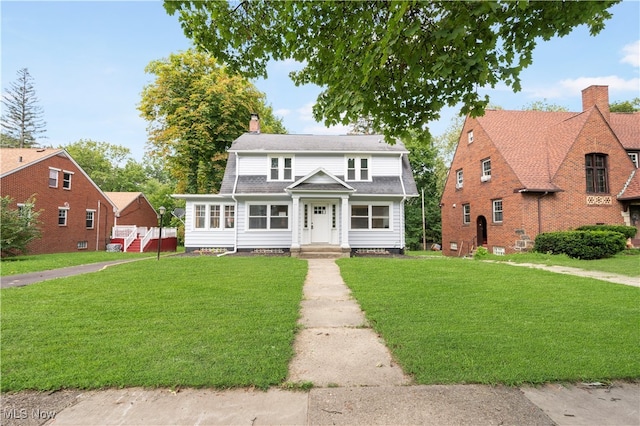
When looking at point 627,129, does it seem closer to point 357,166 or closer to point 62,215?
point 357,166

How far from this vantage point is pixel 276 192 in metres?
15.8

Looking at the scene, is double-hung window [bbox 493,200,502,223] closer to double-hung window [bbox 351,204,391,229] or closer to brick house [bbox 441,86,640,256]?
brick house [bbox 441,86,640,256]

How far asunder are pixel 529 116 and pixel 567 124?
2.50 metres

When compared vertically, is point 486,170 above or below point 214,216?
above

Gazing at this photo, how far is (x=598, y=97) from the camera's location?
56.1 feet

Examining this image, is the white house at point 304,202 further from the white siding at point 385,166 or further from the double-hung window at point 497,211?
the double-hung window at point 497,211

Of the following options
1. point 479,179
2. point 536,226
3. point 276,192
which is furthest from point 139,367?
point 479,179

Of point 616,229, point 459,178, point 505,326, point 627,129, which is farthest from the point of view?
point 459,178

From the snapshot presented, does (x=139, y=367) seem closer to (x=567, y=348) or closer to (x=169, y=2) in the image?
(x=169, y=2)

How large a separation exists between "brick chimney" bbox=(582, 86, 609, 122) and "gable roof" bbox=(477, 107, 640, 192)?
1061 millimetres

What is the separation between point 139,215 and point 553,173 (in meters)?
34.0

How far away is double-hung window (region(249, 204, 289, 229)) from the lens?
16.3 metres

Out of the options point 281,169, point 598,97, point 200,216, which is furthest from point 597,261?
point 200,216

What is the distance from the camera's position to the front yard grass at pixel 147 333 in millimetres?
2939
